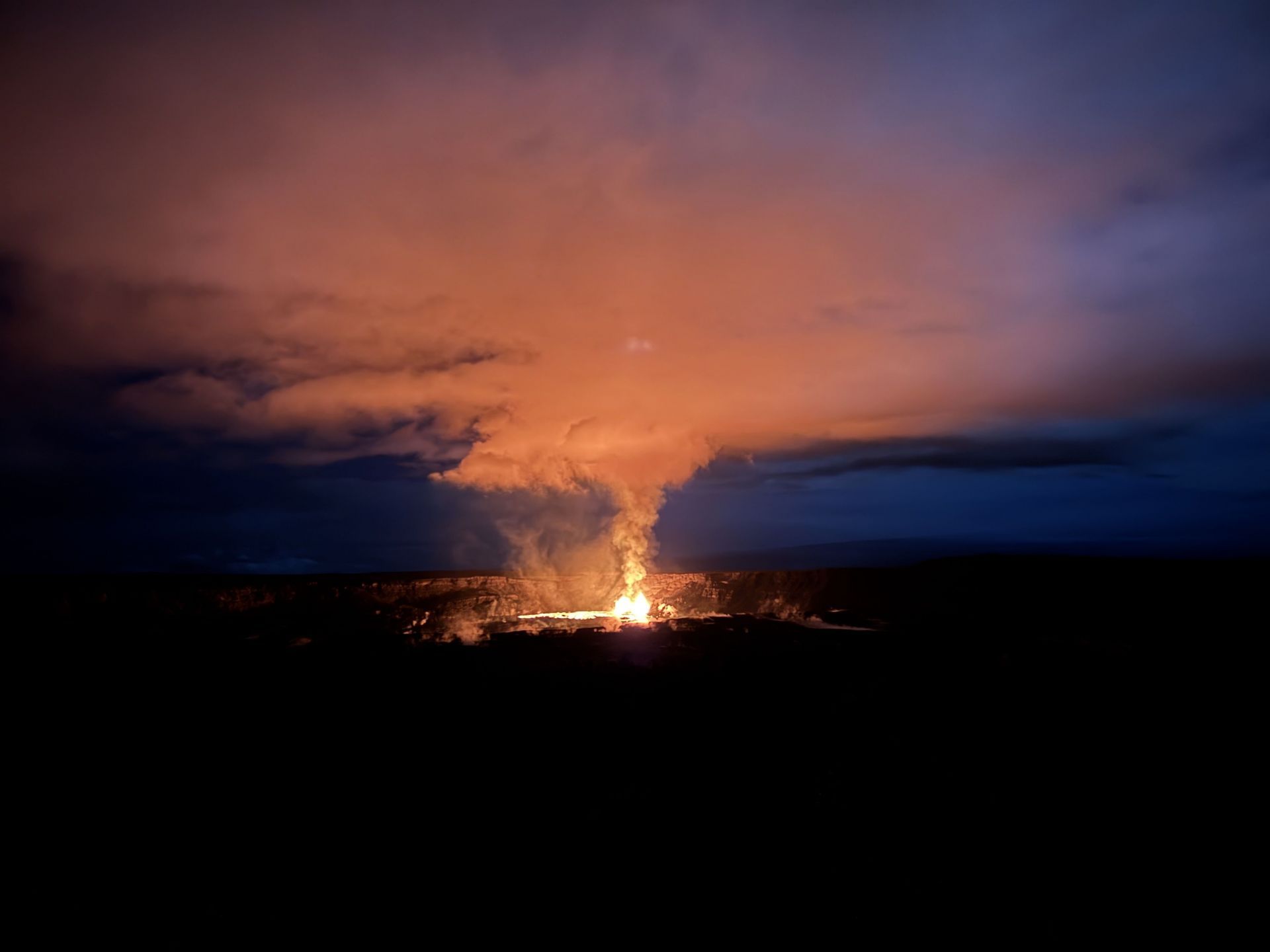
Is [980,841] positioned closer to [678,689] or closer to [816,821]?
[816,821]

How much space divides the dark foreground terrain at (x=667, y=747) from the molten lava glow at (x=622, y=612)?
573 inches

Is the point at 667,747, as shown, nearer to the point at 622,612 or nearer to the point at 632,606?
the point at 622,612

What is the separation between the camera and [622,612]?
50750mm

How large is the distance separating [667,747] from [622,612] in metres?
35.8

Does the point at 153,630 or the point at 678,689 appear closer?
the point at 678,689

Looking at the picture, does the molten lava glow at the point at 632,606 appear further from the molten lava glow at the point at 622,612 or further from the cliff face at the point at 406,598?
the cliff face at the point at 406,598

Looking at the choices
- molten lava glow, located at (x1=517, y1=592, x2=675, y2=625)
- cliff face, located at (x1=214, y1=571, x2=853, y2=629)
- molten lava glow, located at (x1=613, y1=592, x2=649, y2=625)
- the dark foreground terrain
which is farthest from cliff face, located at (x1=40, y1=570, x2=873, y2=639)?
the dark foreground terrain

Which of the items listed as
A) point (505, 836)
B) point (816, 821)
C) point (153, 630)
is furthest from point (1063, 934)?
point (153, 630)

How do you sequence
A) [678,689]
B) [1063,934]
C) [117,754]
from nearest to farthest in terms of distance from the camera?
[1063,934], [117,754], [678,689]

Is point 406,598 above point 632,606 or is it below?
above

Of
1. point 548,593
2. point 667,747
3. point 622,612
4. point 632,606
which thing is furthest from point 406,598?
point 667,747

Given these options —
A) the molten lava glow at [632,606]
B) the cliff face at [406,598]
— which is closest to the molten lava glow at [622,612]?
the molten lava glow at [632,606]

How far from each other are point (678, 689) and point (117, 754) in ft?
43.7

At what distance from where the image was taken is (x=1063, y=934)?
8.25 m
